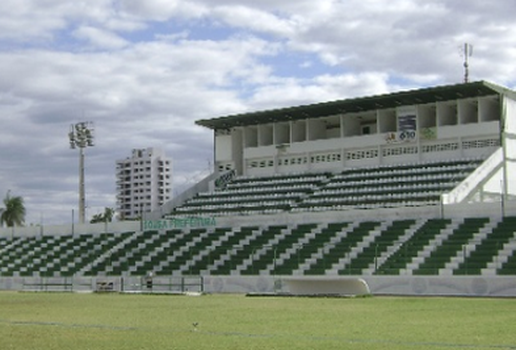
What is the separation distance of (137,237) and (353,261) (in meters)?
24.4

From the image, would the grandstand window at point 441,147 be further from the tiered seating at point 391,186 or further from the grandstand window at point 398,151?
the tiered seating at point 391,186

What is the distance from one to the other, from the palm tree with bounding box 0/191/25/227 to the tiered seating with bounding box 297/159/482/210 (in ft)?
191

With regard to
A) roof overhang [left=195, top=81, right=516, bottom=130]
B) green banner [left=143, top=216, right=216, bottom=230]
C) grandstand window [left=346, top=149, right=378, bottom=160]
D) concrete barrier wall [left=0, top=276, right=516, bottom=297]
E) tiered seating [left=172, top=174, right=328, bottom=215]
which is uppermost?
roof overhang [left=195, top=81, right=516, bottom=130]

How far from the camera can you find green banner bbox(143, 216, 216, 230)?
66.9 meters


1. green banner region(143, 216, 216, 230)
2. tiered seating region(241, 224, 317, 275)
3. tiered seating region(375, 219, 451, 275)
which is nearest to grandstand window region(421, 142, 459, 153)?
tiered seating region(375, 219, 451, 275)

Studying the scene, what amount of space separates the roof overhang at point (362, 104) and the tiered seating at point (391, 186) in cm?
529

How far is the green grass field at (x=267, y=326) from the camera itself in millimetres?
18375

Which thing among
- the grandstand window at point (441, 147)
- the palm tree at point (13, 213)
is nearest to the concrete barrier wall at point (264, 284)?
the grandstand window at point (441, 147)

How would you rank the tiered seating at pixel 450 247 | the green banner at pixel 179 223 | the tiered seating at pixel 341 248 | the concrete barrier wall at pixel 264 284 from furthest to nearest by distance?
1. the green banner at pixel 179 223
2. the tiered seating at pixel 341 248
3. the tiered seating at pixel 450 247
4. the concrete barrier wall at pixel 264 284

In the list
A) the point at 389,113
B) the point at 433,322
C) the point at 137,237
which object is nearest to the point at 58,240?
the point at 137,237

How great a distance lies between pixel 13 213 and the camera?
113 meters

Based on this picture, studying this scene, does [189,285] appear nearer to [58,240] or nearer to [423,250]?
[423,250]

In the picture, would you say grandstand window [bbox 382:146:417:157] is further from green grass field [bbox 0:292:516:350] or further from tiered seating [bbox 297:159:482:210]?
green grass field [bbox 0:292:516:350]

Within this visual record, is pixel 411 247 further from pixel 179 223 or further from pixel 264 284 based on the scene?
pixel 179 223
